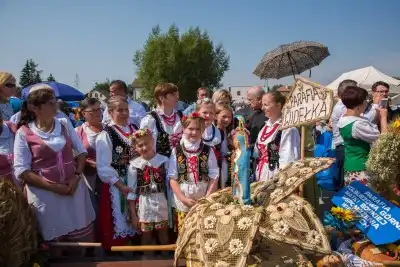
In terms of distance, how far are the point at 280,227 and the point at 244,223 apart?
0.18 meters

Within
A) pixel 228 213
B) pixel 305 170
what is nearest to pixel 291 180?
pixel 305 170

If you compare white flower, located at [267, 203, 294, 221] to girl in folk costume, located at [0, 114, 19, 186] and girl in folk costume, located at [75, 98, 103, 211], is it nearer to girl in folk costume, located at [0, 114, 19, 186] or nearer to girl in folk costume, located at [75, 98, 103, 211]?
girl in folk costume, located at [0, 114, 19, 186]

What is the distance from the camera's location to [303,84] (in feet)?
10.2

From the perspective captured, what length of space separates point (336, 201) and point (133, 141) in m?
1.84

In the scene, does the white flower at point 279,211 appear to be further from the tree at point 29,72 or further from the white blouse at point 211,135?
the tree at point 29,72

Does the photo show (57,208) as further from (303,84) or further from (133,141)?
(303,84)

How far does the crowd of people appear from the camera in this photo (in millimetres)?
3352

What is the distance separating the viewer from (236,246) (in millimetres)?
1712

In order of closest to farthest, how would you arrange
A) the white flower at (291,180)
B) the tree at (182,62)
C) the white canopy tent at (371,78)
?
the white flower at (291,180), the white canopy tent at (371,78), the tree at (182,62)

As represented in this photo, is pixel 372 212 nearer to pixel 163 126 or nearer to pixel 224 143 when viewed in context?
pixel 224 143

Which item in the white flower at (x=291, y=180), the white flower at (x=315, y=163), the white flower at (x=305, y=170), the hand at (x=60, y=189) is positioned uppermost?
the white flower at (x=315, y=163)

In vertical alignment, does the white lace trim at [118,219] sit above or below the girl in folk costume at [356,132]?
below

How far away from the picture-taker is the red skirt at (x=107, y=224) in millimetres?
3777

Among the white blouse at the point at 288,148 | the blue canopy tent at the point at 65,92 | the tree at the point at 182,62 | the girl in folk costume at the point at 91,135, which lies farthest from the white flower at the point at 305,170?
the tree at the point at 182,62
